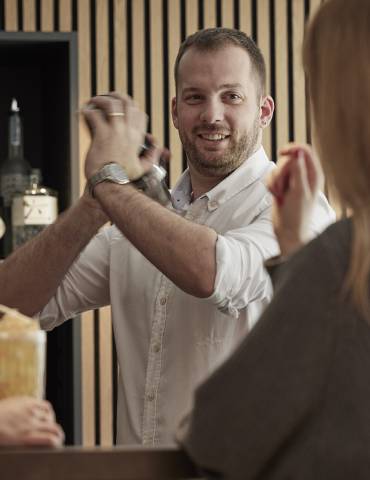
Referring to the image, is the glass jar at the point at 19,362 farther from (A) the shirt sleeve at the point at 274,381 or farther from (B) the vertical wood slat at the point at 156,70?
(B) the vertical wood slat at the point at 156,70

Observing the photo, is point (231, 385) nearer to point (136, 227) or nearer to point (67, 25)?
point (136, 227)

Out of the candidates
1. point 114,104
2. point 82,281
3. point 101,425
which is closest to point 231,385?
point 114,104

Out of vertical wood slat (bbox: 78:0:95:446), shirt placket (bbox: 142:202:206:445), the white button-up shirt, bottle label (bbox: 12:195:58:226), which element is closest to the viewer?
the white button-up shirt

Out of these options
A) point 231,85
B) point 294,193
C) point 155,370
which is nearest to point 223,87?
point 231,85

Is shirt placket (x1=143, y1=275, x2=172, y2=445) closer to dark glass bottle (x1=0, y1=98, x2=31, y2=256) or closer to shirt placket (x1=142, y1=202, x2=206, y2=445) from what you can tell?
shirt placket (x1=142, y1=202, x2=206, y2=445)

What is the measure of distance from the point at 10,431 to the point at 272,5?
3.45 m

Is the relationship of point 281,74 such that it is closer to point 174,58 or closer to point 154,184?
point 174,58

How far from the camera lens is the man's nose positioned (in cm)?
263

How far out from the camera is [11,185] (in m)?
4.05

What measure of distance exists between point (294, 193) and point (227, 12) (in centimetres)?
314

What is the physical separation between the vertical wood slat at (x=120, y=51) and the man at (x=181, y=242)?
5.07ft

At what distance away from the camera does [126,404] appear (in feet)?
8.36

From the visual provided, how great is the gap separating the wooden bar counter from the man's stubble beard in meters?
1.42

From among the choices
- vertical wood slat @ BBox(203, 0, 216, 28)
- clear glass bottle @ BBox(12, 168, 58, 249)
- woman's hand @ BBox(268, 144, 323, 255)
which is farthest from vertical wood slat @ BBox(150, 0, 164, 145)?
woman's hand @ BBox(268, 144, 323, 255)
